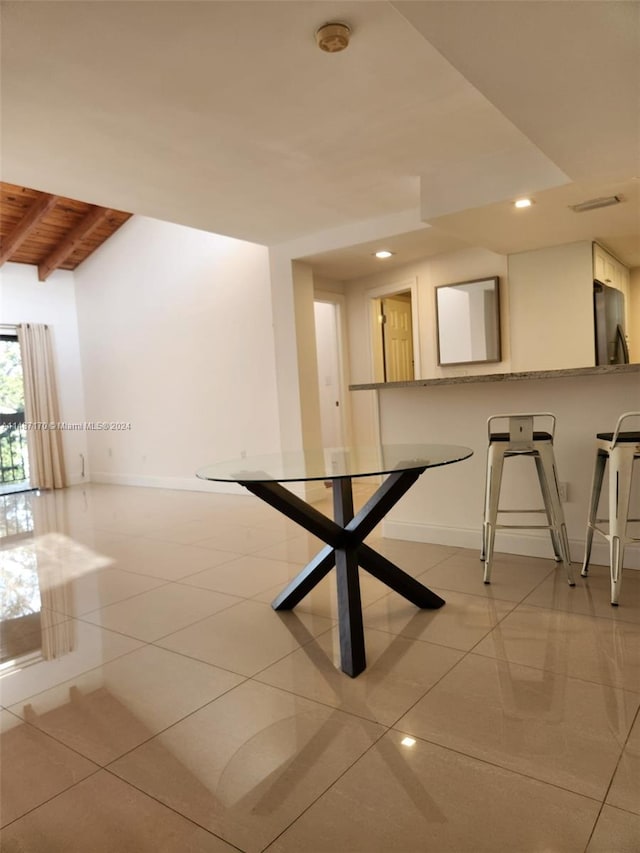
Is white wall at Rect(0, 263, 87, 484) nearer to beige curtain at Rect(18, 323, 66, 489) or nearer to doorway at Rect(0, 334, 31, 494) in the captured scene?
beige curtain at Rect(18, 323, 66, 489)

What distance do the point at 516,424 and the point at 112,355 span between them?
6107 millimetres

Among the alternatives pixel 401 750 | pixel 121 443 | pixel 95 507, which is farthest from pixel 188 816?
pixel 121 443

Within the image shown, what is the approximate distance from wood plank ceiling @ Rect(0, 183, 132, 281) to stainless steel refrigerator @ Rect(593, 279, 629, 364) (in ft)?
16.6

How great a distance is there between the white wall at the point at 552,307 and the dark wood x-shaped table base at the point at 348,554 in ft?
9.11

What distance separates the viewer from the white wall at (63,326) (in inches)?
301

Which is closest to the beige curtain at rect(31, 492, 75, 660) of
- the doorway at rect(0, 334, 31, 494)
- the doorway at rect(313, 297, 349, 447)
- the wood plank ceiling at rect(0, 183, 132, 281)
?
the doorway at rect(0, 334, 31, 494)

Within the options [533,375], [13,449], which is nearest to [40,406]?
[13,449]

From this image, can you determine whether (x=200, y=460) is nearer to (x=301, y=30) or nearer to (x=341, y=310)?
(x=341, y=310)

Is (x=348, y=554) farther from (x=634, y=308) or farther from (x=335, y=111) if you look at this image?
(x=634, y=308)

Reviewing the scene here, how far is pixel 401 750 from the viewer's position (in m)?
1.62

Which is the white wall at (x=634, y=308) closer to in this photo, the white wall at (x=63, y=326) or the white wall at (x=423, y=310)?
the white wall at (x=423, y=310)

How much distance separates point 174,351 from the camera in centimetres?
678

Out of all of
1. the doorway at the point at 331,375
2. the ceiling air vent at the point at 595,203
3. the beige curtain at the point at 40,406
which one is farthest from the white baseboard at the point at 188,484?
the ceiling air vent at the point at 595,203

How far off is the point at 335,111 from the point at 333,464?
5.85 ft
